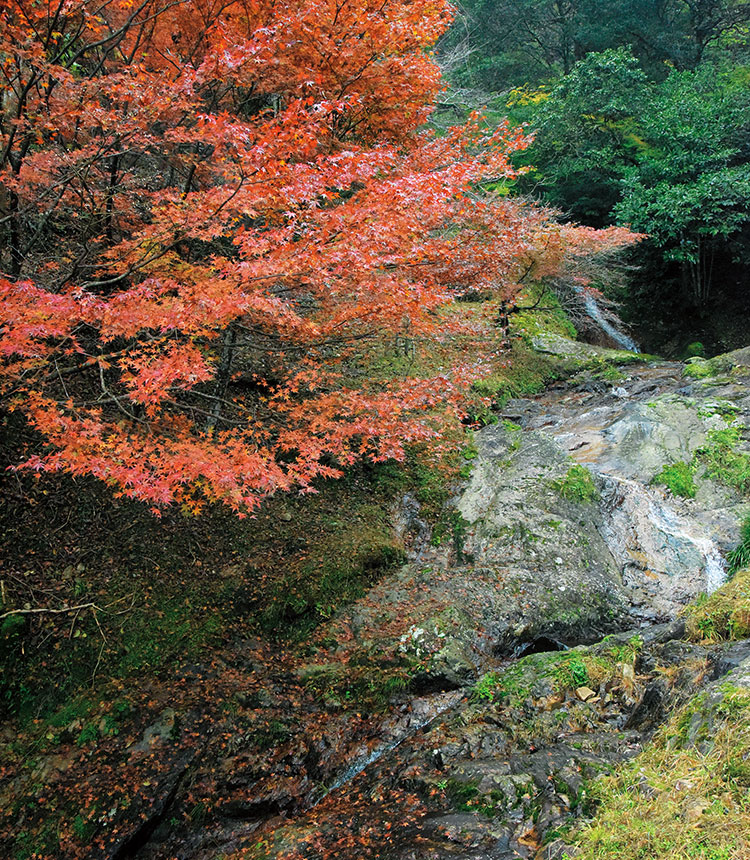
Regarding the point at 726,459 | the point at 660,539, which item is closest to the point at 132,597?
the point at 660,539

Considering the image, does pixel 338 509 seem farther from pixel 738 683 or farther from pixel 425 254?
pixel 738 683

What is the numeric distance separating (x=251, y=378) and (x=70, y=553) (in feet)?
12.4

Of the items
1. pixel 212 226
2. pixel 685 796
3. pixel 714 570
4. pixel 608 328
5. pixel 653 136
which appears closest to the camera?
pixel 685 796

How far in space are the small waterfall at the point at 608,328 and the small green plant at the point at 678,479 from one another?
9611mm

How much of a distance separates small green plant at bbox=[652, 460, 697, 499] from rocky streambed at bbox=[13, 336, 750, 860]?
0.03m

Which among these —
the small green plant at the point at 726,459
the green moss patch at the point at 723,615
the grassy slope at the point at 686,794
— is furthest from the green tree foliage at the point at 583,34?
the grassy slope at the point at 686,794

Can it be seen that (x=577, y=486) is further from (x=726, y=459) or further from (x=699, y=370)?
(x=699, y=370)

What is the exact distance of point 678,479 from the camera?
25.1ft

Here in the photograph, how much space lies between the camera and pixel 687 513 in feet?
23.8

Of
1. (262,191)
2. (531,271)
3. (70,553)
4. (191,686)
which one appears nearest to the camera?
(262,191)

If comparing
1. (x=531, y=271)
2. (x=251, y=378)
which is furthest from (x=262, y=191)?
(x=531, y=271)

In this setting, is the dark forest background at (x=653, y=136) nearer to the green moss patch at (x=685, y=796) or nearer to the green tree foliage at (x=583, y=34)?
the green tree foliage at (x=583, y=34)

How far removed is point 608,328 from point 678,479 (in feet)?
36.3

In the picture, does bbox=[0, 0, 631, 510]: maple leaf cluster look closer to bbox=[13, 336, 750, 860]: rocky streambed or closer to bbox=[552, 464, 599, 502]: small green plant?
bbox=[13, 336, 750, 860]: rocky streambed
